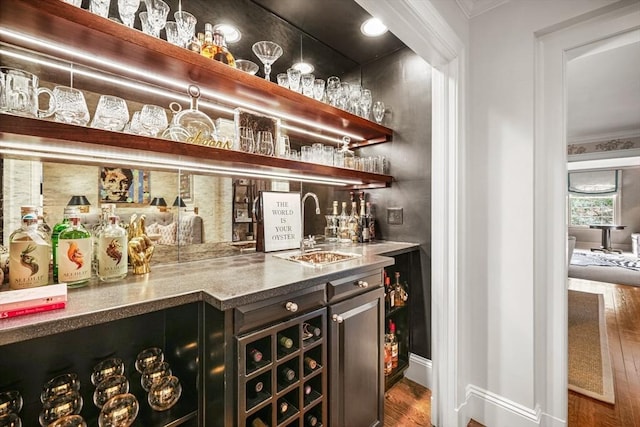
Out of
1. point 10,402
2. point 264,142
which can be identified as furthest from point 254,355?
point 264,142

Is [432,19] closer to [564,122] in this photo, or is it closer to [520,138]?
[520,138]

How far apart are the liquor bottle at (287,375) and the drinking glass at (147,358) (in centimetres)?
49

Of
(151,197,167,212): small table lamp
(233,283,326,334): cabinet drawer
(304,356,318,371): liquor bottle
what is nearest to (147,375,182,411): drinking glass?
(233,283,326,334): cabinet drawer

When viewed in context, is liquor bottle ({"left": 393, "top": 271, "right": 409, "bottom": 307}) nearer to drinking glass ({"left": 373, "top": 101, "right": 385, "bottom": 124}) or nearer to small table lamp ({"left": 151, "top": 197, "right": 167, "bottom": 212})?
drinking glass ({"left": 373, "top": 101, "right": 385, "bottom": 124})

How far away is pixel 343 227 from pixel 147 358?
1.61 meters

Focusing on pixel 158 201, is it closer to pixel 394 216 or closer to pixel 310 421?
pixel 310 421

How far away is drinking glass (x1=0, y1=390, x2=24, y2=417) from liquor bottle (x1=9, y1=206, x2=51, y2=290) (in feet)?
1.06

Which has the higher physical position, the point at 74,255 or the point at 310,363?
the point at 74,255

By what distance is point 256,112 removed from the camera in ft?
5.66

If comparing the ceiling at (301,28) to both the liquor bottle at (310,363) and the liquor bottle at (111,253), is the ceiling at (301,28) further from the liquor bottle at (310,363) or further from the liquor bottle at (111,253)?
the liquor bottle at (310,363)

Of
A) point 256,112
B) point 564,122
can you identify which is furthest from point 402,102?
point 256,112

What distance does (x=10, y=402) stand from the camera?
838 millimetres

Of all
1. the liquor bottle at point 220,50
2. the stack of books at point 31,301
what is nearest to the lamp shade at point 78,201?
the stack of books at point 31,301

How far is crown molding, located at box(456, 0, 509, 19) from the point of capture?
1.65 meters
